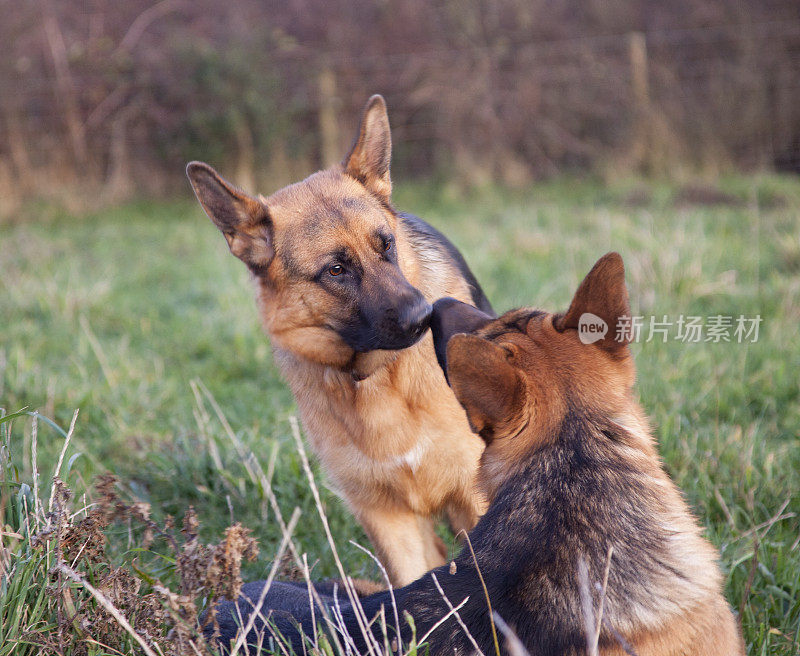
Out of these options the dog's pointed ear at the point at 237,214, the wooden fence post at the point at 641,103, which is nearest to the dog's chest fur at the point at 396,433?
the dog's pointed ear at the point at 237,214

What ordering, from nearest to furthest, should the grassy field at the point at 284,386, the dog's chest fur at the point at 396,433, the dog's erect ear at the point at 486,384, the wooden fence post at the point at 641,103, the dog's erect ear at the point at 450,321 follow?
the dog's erect ear at the point at 486,384 → the dog's erect ear at the point at 450,321 → the dog's chest fur at the point at 396,433 → the grassy field at the point at 284,386 → the wooden fence post at the point at 641,103

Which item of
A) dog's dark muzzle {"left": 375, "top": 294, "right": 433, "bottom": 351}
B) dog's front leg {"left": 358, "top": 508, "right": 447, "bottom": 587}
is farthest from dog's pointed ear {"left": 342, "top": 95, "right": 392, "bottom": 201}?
dog's front leg {"left": 358, "top": 508, "right": 447, "bottom": 587}

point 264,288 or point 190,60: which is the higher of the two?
point 190,60

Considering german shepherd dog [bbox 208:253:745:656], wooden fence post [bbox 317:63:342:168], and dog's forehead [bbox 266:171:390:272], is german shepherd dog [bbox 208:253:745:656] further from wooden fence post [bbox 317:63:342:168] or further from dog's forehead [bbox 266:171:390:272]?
wooden fence post [bbox 317:63:342:168]

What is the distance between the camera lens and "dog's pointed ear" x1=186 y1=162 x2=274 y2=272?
3318 mm

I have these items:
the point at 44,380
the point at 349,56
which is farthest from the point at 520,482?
the point at 349,56

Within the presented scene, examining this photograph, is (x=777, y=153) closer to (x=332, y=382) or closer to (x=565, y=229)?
(x=565, y=229)

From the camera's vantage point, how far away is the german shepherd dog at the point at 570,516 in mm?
2086

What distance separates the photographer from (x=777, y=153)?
12.0 m

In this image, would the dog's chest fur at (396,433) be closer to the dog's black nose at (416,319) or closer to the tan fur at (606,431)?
the dog's black nose at (416,319)

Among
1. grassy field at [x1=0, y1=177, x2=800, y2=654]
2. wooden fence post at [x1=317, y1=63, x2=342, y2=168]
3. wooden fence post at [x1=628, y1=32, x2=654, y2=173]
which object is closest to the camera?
grassy field at [x1=0, y1=177, x2=800, y2=654]

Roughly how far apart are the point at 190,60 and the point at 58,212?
3.66 m

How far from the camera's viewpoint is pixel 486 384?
210 cm

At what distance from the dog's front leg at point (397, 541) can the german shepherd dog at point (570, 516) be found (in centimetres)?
99
